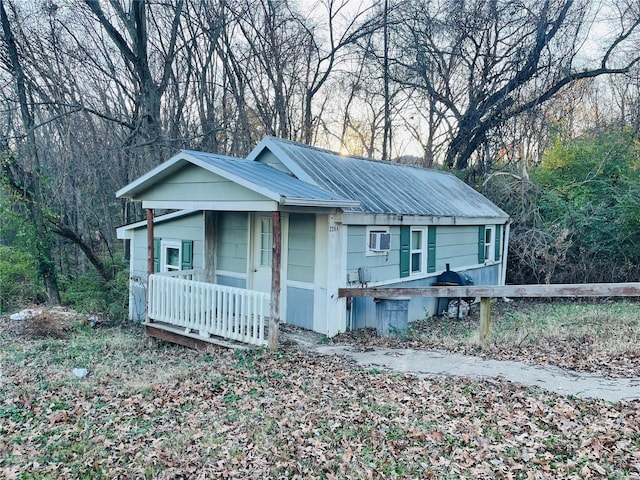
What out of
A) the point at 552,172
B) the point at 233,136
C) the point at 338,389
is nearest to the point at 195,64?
the point at 233,136

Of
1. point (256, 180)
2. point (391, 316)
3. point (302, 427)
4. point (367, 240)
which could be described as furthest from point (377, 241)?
point (302, 427)

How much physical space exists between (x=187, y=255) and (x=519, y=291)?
772 centimetres

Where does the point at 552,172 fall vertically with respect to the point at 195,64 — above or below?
below

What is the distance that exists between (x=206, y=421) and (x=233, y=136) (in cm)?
1622

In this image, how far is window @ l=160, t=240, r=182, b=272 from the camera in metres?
11.9

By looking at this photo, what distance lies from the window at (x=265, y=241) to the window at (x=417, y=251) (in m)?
3.53

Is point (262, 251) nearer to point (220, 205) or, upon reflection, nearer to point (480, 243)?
point (220, 205)

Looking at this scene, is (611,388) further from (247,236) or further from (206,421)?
(247,236)

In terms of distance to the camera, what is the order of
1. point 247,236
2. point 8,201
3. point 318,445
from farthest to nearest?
point 8,201, point 247,236, point 318,445

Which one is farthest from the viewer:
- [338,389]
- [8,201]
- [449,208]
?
[8,201]

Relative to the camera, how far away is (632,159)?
15.8 metres

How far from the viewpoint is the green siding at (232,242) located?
1038 centimetres

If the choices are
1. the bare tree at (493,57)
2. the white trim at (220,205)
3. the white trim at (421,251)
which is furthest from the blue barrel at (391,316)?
the bare tree at (493,57)

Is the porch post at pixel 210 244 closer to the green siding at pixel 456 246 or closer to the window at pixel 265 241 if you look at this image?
the window at pixel 265 241
